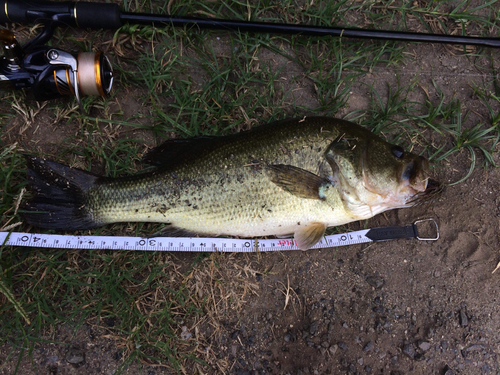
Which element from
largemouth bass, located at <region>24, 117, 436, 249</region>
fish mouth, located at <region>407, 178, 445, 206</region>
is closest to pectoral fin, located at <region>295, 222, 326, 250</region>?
largemouth bass, located at <region>24, 117, 436, 249</region>

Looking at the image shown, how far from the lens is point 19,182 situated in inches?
118

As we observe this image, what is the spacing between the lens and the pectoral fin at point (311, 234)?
108 inches

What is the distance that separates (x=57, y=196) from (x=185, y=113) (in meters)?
1.30

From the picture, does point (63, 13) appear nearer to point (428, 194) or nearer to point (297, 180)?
point (297, 180)

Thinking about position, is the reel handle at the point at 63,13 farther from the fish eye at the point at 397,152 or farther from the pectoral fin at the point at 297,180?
the fish eye at the point at 397,152

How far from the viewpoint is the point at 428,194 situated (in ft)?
9.24

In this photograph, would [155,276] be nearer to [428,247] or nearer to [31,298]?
[31,298]

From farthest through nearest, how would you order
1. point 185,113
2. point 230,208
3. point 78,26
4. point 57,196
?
point 185,113 < point 78,26 < point 57,196 < point 230,208

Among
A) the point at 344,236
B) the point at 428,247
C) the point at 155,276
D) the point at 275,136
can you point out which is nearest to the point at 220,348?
the point at 155,276

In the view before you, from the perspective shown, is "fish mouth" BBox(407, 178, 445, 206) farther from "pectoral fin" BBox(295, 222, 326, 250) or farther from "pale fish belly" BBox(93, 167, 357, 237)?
"pectoral fin" BBox(295, 222, 326, 250)

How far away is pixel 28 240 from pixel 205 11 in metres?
2.58

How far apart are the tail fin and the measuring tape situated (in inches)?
5.9

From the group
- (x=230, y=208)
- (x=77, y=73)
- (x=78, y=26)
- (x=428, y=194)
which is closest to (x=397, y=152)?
(x=428, y=194)

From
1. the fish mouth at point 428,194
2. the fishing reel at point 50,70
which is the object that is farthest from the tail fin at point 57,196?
the fish mouth at point 428,194
